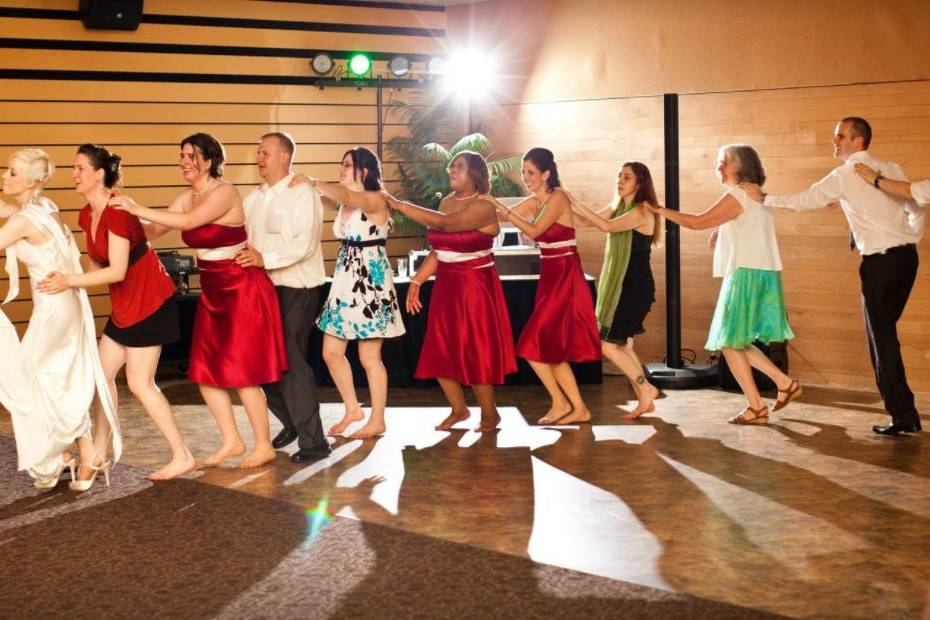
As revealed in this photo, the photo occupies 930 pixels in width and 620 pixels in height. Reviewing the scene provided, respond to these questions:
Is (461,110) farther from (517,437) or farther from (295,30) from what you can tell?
(517,437)

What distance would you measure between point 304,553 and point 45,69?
615 centimetres

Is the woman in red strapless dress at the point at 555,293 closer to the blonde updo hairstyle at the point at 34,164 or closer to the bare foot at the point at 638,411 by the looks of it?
the bare foot at the point at 638,411

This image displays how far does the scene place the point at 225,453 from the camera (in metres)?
6.42

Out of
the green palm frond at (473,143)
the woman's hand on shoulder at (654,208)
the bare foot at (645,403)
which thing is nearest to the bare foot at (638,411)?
the bare foot at (645,403)

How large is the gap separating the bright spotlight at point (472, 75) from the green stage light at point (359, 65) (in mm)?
685

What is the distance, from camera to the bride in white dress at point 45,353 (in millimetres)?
5777

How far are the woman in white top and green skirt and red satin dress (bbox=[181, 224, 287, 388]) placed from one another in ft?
7.91

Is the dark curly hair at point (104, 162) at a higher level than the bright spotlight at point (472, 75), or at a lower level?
lower

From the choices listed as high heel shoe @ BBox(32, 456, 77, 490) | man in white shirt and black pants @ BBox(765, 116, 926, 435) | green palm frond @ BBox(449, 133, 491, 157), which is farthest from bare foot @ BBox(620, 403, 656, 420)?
green palm frond @ BBox(449, 133, 491, 157)

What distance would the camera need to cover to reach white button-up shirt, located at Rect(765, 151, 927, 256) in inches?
271

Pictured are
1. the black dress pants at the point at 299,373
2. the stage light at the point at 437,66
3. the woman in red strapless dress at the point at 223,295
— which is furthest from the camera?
the stage light at the point at 437,66

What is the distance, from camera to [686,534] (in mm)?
5035

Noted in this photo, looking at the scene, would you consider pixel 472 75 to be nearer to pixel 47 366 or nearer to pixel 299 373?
pixel 299 373

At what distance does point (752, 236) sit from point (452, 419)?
1964mm
